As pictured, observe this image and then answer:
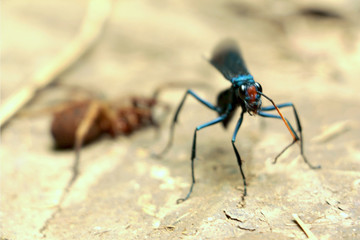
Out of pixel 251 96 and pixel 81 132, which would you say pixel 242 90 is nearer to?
pixel 251 96

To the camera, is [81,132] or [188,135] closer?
[81,132]

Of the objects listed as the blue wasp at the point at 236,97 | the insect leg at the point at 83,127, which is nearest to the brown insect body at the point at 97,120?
the insect leg at the point at 83,127

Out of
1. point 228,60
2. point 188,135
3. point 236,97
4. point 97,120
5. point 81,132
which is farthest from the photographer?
point 97,120

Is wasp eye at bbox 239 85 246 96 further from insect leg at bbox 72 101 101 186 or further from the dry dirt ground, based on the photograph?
insect leg at bbox 72 101 101 186

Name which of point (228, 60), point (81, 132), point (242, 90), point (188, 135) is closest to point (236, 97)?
point (242, 90)

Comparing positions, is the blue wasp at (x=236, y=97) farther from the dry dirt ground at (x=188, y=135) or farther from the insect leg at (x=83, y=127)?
the insect leg at (x=83, y=127)

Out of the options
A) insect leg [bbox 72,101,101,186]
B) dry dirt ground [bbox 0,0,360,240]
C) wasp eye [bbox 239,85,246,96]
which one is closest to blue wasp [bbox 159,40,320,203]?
wasp eye [bbox 239,85,246,96]

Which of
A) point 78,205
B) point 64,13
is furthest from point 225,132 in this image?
point 64,13
